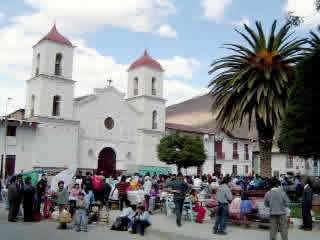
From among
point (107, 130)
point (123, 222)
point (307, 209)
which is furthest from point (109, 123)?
point (307, 209)

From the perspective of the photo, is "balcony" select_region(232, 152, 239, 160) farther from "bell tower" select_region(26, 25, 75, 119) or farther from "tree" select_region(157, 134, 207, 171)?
"bell tower" select_region(26, 25, 75, 119)

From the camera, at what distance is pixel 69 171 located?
19750 millimetres

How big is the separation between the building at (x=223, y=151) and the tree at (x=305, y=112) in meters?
28.6

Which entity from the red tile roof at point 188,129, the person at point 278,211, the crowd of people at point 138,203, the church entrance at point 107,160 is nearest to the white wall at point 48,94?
the church entrance at point 107,160

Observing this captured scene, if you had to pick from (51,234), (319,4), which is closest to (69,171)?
(51,234)

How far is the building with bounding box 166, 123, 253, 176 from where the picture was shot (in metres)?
50.9

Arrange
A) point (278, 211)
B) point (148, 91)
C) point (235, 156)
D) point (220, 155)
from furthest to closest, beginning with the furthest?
point (235, 156), point (220, 155), point (148, 91), point (278, 211)

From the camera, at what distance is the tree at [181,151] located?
4091 cm

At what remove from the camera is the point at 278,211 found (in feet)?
36.4

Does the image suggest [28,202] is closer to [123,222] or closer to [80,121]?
[123,222]

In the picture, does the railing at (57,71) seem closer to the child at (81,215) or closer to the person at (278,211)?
the child at (81,215)

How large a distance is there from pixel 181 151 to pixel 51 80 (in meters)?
13.5

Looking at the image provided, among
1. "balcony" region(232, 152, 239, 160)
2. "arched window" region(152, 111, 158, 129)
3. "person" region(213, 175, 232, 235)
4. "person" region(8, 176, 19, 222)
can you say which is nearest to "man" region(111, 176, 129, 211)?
"person" region(8, 176, 19, 222)

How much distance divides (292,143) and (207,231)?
28.2 ft
